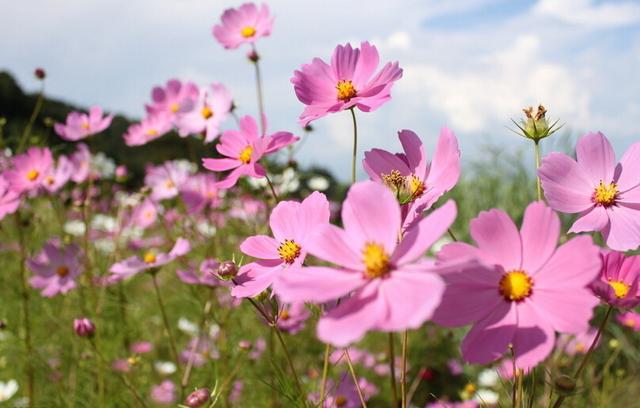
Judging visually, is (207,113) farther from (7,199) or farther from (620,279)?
(620,279)

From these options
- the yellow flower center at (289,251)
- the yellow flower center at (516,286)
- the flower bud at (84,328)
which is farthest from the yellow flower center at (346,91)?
the flower bud at (84,328)

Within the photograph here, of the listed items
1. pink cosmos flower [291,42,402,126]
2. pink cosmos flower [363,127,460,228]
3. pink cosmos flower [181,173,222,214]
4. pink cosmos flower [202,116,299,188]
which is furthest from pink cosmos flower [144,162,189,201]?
pink cosmos flower [363,127,460,228]

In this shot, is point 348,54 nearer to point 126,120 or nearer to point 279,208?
point 279,208

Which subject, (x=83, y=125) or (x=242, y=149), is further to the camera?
(x=83, y=125)

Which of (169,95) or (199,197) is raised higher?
(169,95)

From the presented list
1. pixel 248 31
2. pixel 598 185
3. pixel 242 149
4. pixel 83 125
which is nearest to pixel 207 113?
pixel 248 31

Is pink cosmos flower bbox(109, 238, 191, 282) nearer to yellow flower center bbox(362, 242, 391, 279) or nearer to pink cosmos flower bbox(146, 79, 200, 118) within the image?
pink cosmos flower bbox(146, 79, 200, 118)

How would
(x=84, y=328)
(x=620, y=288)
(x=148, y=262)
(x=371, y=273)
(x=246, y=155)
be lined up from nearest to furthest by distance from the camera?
(x=371, y=273)
(x=620, y=288)
(x=246, y=155)
(x=84, y=328)
(x=148, y=262)
